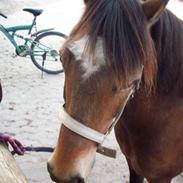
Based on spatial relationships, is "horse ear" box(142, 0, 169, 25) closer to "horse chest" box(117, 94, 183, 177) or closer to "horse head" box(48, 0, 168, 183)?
"horse head" box(48, 0, 168, 183)

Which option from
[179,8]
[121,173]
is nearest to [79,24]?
[121,173]

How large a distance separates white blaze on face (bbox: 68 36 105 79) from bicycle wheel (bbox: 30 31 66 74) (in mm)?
3313

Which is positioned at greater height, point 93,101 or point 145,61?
point 145,61

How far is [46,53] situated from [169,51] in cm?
327

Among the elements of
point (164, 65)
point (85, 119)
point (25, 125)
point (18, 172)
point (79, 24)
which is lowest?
point (25, 125)

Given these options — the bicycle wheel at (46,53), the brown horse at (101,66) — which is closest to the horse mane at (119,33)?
the brown horse at (101,66)

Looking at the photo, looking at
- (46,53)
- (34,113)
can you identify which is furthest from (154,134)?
(46,53)

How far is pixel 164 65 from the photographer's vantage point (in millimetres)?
1539

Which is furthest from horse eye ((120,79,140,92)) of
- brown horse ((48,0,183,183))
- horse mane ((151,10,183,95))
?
horse mane ((151,10,183,95))

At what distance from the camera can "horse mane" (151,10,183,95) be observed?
146 centimetres

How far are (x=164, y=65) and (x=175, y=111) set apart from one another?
26cm

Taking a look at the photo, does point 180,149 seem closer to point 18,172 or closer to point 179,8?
point 18,172

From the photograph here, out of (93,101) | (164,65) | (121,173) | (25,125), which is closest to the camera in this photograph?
(93,101)

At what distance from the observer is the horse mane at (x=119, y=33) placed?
124cm
